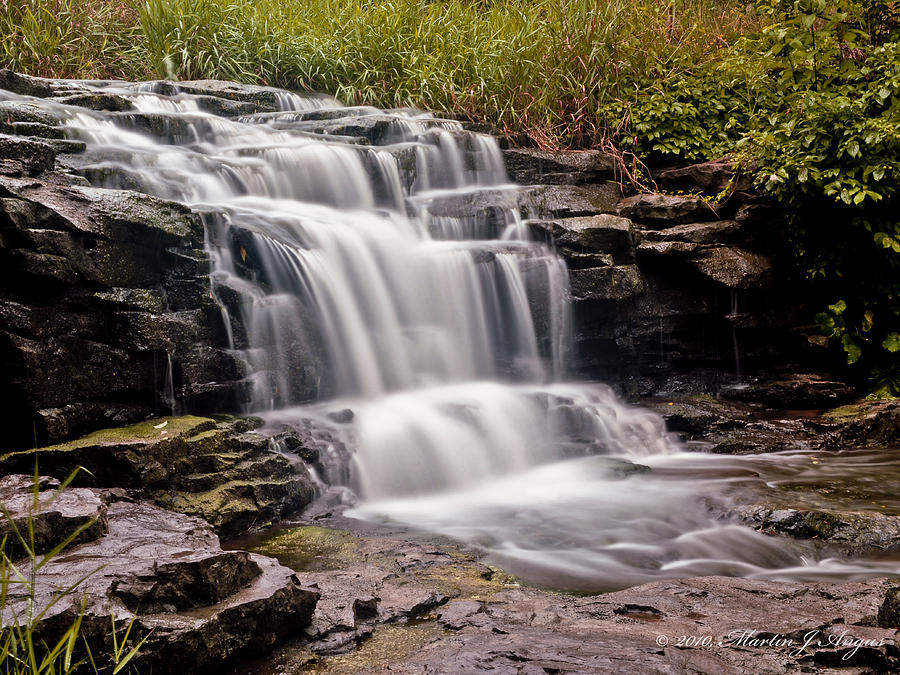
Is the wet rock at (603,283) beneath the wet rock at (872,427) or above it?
above

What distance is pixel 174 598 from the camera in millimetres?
2631

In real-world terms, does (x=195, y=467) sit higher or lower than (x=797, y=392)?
higher

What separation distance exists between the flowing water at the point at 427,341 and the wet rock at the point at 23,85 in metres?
0.76

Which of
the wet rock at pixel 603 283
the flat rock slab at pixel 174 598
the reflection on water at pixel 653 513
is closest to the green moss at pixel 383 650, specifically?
the flat rock slab at pixel 174 598

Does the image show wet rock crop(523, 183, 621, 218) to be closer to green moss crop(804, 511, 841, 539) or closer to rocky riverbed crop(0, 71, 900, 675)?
rocky riverbed crop(0, 71, 900, 675)

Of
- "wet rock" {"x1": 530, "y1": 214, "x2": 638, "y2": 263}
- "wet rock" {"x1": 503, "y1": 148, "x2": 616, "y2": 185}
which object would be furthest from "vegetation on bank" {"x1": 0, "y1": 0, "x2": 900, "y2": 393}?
"wet rock" {"x1": 530, "y1": 214, "x2": 638, "y2": 263}

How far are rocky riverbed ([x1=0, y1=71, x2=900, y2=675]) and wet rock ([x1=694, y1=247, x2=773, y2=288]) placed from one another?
1.0 inches

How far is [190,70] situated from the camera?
1073cm

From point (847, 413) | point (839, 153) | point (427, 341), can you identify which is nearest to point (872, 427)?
point (847, 413)

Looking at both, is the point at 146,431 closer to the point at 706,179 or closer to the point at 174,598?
the point at 174,598

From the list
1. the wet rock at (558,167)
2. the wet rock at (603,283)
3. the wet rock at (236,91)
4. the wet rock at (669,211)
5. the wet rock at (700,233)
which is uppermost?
the wet rock at (236,91)

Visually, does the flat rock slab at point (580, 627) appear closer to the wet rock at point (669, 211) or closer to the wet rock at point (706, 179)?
the wet rock at point (669, 211)

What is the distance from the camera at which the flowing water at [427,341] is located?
15.3 feet

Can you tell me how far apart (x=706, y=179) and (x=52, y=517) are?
Answer: 25.1ft
